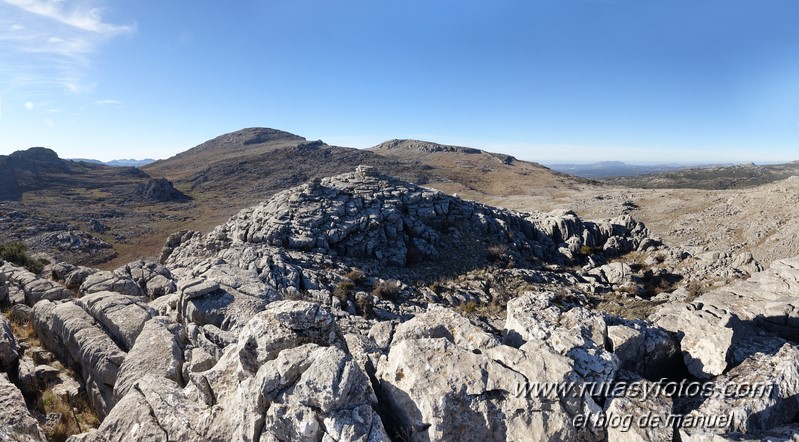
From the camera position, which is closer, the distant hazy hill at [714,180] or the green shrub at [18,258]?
Answer: the green shrub at [18,258]

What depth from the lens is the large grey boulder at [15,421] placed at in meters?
6.69

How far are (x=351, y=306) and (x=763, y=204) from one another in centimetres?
4640

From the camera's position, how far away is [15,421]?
7016mm

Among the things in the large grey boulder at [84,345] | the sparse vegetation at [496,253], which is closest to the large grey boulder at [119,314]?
the large grey boulder at [84,345]

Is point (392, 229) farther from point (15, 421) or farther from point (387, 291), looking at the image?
point (15, 421)

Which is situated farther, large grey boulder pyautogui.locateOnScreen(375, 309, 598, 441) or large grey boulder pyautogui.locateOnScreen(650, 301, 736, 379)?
large grey boulder pyautogui.locateOnScreen(650, 301, 736, 379)

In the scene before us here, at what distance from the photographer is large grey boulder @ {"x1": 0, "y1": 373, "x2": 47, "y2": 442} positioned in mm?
6688

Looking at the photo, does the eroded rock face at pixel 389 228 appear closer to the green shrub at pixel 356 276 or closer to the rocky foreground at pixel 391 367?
the green shrub at pixel 356 276

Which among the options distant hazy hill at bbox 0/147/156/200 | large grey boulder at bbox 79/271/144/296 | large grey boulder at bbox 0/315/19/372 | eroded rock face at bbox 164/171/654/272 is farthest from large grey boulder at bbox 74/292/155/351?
distant hazy hill at bbox 0/147/156/200

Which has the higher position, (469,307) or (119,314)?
(119,314)

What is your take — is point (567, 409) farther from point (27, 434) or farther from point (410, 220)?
point (410, 220)

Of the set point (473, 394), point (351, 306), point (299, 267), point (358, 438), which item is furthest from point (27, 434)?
point (299, 267)

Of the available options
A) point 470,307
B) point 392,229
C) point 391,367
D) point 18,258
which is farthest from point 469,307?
point 18,258

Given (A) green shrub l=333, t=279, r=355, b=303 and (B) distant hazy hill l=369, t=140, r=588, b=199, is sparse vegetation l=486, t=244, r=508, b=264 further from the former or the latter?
(B) distant hazy hill l=369, t=140, r=588, b=199
